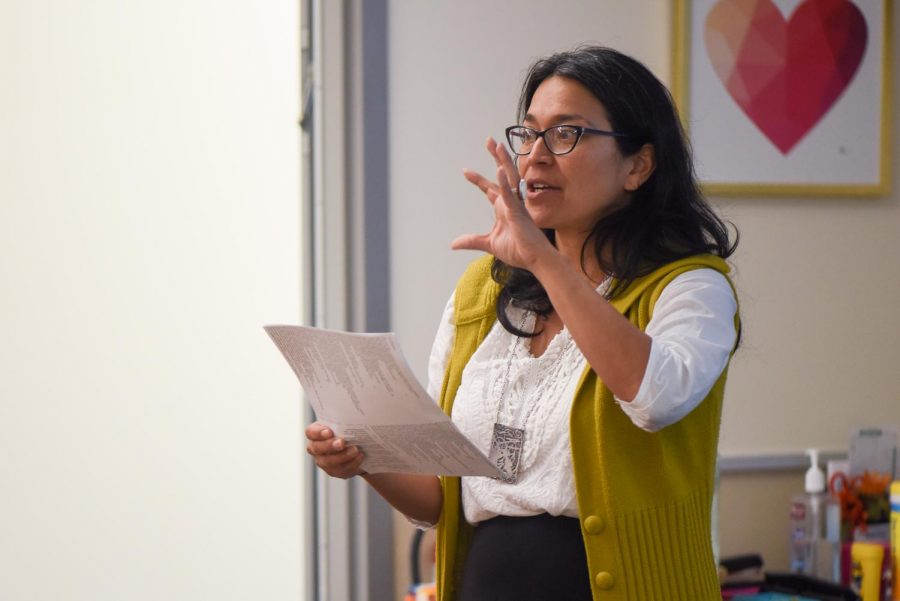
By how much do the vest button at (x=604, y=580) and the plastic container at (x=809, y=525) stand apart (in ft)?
4.26

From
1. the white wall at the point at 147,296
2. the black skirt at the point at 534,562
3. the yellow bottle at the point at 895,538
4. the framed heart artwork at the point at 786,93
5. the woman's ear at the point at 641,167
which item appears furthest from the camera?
the white wall at the point at 147,296

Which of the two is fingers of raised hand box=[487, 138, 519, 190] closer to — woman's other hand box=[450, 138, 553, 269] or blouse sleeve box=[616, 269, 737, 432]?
woman's other hand box=[450, 138, 553, 269]

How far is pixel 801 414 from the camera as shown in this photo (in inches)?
97.1

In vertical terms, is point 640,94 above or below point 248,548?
above

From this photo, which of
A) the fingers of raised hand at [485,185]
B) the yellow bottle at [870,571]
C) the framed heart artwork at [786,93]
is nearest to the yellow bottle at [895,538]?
the yellow bottle at [870,571]

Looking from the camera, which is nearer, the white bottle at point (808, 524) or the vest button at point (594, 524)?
the vest button at point (594, 524)

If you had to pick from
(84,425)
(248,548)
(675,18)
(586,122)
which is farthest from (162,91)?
(586,122)

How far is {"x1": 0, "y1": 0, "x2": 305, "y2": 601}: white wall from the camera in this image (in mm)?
3455

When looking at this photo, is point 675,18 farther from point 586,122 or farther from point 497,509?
point 497,509

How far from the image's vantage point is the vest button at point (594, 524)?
117 cm

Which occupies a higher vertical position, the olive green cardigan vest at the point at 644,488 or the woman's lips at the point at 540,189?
the woman's lips at the point at 540,189

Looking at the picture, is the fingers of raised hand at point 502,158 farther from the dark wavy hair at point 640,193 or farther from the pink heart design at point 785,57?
the pink heart design at point 785,57

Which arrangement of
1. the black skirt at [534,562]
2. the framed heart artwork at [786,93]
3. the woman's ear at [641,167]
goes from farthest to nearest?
the framed heart artwork at [786,93], the woman's ear at [641,167], the black skirt at [534,562]

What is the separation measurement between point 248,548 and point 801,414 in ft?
6.48
